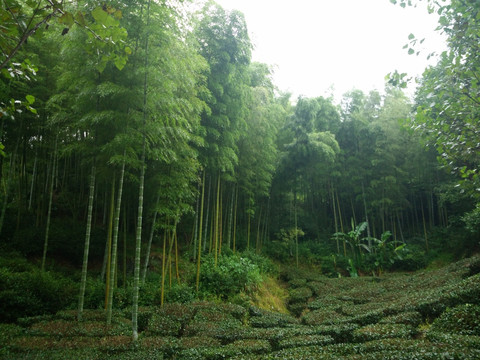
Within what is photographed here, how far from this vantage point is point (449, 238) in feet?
38.5

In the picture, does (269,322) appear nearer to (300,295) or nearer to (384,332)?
(384,332)

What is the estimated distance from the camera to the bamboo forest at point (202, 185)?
127 inches

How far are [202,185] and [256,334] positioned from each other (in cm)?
418

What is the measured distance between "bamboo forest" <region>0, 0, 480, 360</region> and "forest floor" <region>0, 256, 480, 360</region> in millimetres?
29

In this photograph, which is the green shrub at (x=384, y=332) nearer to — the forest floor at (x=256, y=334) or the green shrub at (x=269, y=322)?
the forest floor at (x=256, y=334)

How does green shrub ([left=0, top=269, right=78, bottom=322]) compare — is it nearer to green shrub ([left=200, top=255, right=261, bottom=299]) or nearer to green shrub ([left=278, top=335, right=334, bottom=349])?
green shrub ([left=200, top=255, right=261, bottom=299])

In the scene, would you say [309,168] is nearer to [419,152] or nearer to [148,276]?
[419,152]

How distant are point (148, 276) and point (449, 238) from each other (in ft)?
37.2

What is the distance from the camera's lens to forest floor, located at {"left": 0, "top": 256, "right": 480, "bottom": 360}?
9.72 ft

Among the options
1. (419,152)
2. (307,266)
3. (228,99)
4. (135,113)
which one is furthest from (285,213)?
(135,113)

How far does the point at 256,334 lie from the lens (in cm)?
407

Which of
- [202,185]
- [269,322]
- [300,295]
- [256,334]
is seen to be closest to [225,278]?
[269,322]

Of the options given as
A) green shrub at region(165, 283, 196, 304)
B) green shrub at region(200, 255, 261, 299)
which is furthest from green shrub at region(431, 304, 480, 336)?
green shrub at region(165, 283, 196, 304)

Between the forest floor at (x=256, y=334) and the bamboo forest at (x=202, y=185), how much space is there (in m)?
0.03
